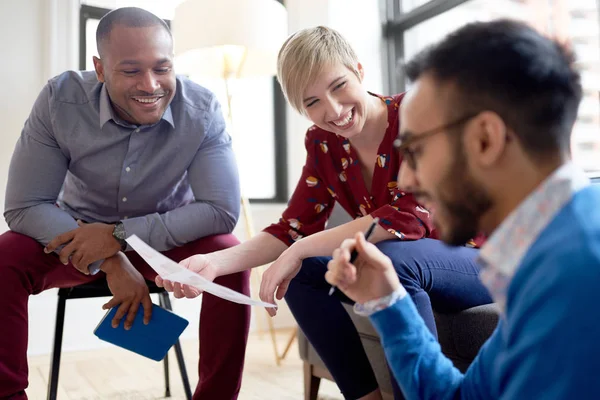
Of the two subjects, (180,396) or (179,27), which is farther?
(179,27)

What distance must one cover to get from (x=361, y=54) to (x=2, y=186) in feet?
6.79

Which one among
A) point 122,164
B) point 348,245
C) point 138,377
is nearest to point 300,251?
point 348,245

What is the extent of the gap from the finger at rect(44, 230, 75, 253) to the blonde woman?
332 mm

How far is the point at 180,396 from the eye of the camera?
2008mm

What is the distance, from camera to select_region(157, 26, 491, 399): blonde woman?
1.28 metres

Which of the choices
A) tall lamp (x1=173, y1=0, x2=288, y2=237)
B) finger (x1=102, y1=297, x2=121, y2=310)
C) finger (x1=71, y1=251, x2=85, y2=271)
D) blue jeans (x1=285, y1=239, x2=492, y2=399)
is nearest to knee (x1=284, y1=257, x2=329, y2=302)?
blue jeans (x1=285, y1=239, x2=492, y2=399)

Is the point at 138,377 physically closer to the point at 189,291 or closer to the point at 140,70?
the point at 189,291

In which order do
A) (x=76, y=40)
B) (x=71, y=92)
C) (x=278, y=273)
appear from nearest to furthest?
(x=278, y=273)
(x=71, y=92)
(x=76, y=40)

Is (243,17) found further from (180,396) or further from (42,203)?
(180,396)

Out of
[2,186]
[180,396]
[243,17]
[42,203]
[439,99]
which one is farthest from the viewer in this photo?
[2,186]

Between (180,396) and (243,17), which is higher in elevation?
(243,17)

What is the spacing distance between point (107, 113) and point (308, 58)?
0.66 metres

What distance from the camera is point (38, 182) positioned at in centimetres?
159

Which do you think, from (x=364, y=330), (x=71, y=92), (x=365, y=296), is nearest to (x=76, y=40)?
(x=71, y=92)
